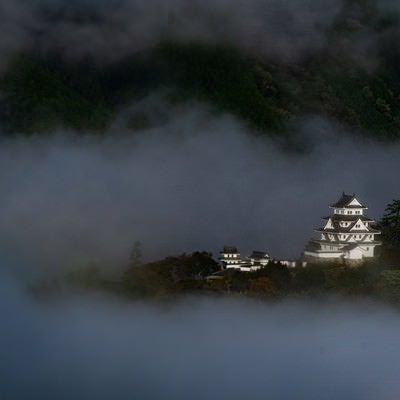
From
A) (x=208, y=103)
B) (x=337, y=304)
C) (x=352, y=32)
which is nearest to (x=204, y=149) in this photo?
(x=208, y=103)

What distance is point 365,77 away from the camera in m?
57.7

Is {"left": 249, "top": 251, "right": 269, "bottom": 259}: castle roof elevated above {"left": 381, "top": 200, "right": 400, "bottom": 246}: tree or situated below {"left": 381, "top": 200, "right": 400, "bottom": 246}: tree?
below

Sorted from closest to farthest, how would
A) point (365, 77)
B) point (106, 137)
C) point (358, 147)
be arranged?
1. point (106, 137)
2. point (358, 147)
3. point (365, 77)

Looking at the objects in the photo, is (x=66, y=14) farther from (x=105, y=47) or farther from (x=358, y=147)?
(x=358, y=147)

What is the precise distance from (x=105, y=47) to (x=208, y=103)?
4.23 m

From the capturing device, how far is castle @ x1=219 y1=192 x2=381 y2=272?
135ft

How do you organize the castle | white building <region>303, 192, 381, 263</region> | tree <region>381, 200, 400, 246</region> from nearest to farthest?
the castle < white building <region>303, 192, 381, 263</region> < tree <region>381, 200, 400, 246</region>

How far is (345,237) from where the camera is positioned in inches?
1641

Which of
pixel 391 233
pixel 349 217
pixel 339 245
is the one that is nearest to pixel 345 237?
pixel 339 245

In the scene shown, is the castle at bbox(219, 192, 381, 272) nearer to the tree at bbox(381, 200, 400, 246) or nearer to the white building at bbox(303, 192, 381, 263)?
the white building at bbox(303, 192, 381, 263)

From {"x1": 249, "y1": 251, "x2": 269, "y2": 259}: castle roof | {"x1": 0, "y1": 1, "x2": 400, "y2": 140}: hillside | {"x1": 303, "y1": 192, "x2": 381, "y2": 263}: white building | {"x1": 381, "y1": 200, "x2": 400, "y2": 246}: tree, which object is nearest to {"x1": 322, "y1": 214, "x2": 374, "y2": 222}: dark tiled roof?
{"x1": 303, "y1": 192, "x2": 381, "y2": 263}: white building

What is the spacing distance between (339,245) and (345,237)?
1.17ft

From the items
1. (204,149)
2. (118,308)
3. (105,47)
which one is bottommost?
(118,308)

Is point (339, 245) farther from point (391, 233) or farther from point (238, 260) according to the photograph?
point (391, 233)
